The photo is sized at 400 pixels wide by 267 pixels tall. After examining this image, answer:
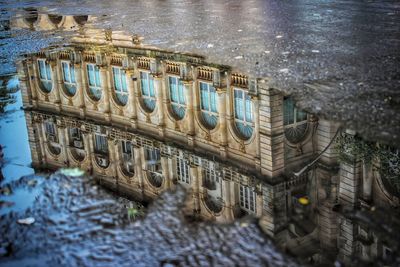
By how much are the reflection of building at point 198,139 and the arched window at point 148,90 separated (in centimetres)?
3

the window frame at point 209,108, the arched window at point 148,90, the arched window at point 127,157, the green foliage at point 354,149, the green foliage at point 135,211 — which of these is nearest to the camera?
the green foliage at point 135,211

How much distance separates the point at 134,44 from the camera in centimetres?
1689

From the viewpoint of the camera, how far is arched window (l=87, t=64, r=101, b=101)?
14.2 m

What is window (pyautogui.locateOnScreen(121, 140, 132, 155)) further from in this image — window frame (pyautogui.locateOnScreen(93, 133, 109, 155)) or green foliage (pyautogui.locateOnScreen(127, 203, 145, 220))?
green foliage (pyautogui.locateOnScreen(127, 203, 145, 220))

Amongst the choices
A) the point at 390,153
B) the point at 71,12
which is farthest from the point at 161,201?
the point at 71,12

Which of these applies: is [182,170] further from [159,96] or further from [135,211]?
[159,96]

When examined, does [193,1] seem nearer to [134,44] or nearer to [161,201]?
[134,44]

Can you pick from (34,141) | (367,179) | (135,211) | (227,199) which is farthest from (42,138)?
(367,179)

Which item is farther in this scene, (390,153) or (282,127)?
(282,127)

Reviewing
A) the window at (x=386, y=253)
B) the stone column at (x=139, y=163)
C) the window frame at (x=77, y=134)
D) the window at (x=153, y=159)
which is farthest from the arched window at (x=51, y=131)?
the window at (x=386, y=253)

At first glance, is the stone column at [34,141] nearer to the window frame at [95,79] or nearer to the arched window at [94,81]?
the arched window at [94,81]

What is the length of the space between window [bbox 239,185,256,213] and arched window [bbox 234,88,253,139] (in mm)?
3820

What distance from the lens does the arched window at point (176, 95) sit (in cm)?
1297

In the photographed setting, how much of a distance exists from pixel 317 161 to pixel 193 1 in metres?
29.6
